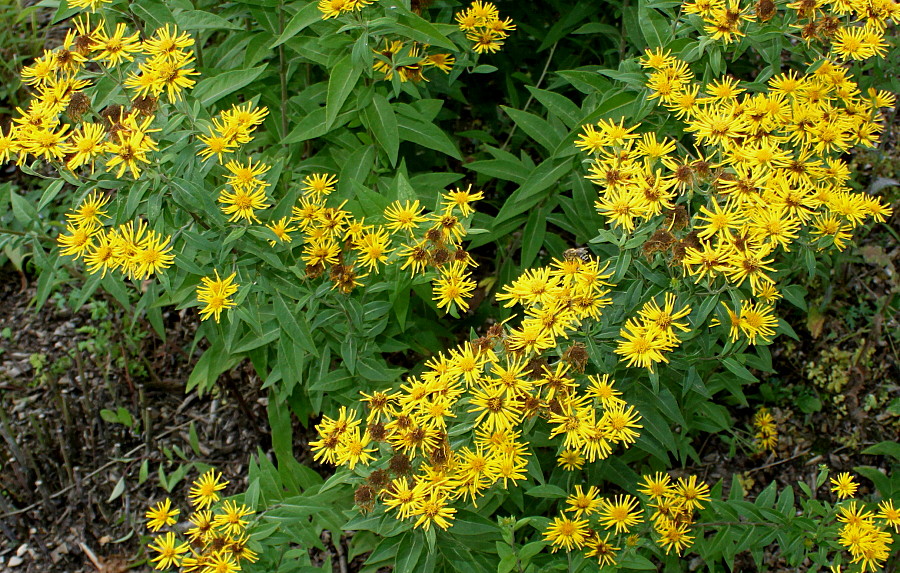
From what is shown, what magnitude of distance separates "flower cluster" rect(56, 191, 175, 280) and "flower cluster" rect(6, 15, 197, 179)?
0.46 feet

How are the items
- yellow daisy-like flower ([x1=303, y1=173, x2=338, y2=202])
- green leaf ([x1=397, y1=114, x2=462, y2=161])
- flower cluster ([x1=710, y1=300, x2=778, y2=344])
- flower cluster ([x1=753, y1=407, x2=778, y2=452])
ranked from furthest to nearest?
flower cluster ([x1=753, y1=407, x2=778, y2=452])
green leaf ([x1=397, y1=114, x2=462, y2=161])
yellow daisy-like flower ([x1=303, y1=173, x2=338, y2=202])
flower cluster ([x1=710, y1=300, x2=778, y2=344])

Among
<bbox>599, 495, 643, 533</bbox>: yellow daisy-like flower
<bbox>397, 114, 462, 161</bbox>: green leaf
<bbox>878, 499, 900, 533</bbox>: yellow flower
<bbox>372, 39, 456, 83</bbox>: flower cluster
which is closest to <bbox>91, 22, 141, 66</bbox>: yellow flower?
<bbox>372, 39, 456, 83</bbox>: flower cluster

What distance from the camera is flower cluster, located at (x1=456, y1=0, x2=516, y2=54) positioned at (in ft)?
9.19

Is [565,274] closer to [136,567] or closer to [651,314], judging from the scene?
[651,314]

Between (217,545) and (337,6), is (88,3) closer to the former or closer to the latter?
(337,6)

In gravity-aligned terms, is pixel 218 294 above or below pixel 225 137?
below

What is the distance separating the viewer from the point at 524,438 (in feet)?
6.82

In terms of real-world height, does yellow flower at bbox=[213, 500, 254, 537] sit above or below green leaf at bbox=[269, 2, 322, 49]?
below

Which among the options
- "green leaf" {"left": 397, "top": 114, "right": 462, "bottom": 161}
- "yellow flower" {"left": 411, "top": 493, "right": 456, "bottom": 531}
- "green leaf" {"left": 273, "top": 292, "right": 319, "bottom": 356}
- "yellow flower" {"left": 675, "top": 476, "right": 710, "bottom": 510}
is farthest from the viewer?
"green leaf" {"left": 397, "top": 114, "right": 462, "bottom": 161}

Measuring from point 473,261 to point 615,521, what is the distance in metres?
0.81

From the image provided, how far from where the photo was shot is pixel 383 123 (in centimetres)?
263

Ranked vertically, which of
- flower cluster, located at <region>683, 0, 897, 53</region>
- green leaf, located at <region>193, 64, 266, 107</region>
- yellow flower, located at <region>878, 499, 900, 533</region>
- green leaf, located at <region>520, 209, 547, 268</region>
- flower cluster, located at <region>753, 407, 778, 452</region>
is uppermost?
flower cluster, located at <region>683, 0, 897, 53</region>

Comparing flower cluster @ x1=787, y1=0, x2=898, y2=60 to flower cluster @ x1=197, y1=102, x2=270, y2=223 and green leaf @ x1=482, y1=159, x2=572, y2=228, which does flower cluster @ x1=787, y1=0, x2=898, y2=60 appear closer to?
green leaf @ x1=482, y1=159, x2=572, y2=228

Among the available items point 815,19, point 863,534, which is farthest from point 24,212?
point 863,534
